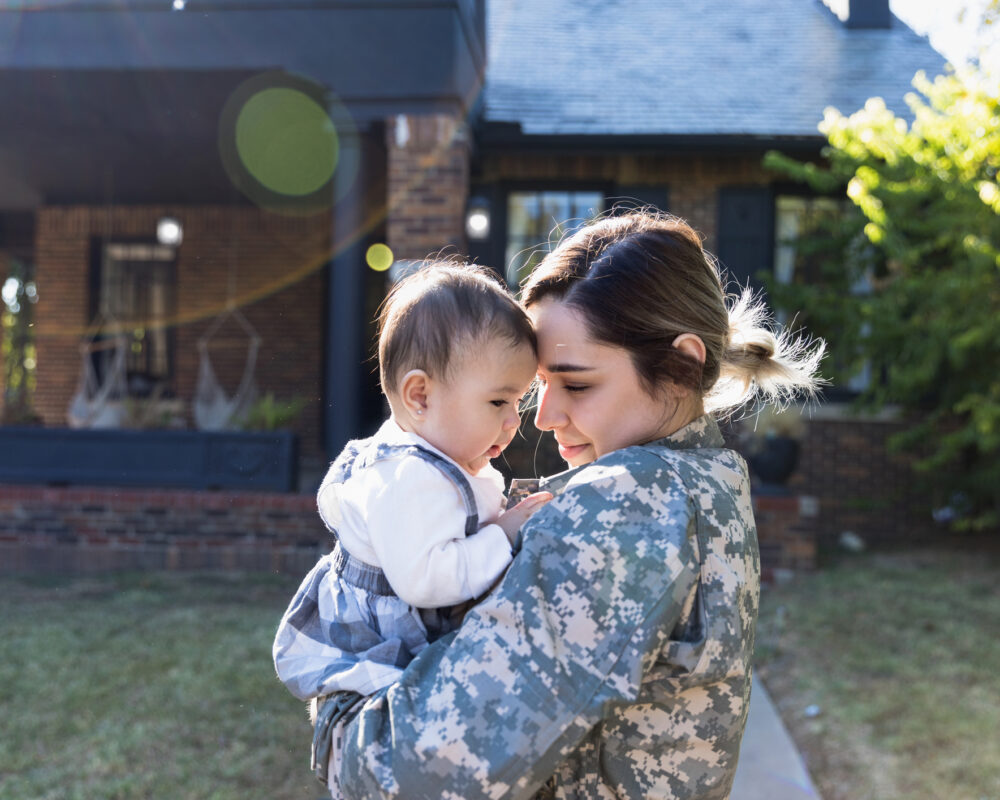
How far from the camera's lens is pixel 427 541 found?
4.53ft

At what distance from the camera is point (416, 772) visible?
44.6 inches

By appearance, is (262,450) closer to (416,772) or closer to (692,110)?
(692,110)

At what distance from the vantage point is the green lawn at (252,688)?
12.6 feet

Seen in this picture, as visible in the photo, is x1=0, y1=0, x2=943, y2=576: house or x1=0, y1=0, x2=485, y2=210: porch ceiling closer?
x1=0, y1=0, x2=485, y2=210: porch ceiling

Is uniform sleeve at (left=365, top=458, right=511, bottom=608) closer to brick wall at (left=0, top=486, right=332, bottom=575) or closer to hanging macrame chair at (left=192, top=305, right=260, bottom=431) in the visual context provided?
brick wall at (left=0, top=486, right=332, bottom=575)

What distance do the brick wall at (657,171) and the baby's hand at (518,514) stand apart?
779 cm

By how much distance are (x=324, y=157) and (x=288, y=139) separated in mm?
490

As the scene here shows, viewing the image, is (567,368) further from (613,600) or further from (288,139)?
(288,139)

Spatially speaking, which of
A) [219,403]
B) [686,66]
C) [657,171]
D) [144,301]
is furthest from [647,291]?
→ [144,301]

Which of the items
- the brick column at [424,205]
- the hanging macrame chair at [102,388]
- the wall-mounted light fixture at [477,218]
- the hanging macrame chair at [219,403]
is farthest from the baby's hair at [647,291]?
the hanging macrame chair at [102,388]

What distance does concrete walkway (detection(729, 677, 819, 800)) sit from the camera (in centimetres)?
393

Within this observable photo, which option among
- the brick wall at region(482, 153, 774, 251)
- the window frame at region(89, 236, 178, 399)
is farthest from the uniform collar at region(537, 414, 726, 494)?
the window frame at region(89, 236, 178, 399)

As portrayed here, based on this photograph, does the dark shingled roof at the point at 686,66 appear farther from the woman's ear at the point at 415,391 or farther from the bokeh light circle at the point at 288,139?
the woman's ear at the point at 415,391

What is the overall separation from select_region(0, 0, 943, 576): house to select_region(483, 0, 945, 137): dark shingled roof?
4cm
